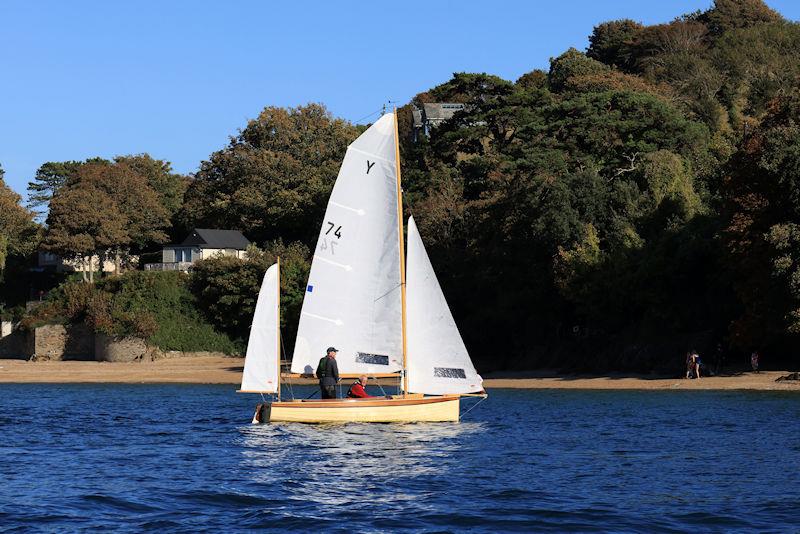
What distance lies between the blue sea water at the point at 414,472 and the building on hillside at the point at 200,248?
52803 mm

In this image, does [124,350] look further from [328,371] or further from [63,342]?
[328,371]

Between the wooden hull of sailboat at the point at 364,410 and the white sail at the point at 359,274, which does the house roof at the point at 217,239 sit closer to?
the white sail at the point at 359,274

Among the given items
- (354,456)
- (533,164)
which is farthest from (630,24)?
(354,456)

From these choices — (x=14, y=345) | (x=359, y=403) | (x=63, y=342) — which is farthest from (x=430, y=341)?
(x=14, y=345)

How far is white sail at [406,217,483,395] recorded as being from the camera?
119 ft

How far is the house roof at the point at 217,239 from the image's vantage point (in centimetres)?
9706

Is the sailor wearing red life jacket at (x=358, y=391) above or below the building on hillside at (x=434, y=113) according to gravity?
below

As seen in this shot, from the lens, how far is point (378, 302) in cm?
3712

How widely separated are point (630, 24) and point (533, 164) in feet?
252

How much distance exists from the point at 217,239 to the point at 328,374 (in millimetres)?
62979

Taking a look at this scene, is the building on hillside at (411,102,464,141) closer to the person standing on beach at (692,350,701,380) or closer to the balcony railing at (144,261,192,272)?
the balcony railing at (144,261,192,272)

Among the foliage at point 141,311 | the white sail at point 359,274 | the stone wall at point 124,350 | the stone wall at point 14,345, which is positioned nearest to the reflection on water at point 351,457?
the white sail at point 359,274

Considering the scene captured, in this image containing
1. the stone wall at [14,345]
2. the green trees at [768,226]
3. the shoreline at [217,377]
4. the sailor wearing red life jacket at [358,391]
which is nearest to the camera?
the sailor wearing red life jacket at [358,391]

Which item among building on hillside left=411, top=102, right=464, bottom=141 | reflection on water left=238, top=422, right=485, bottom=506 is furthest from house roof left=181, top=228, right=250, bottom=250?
reflection on water left=238, top=422, right=485, bottom=506
